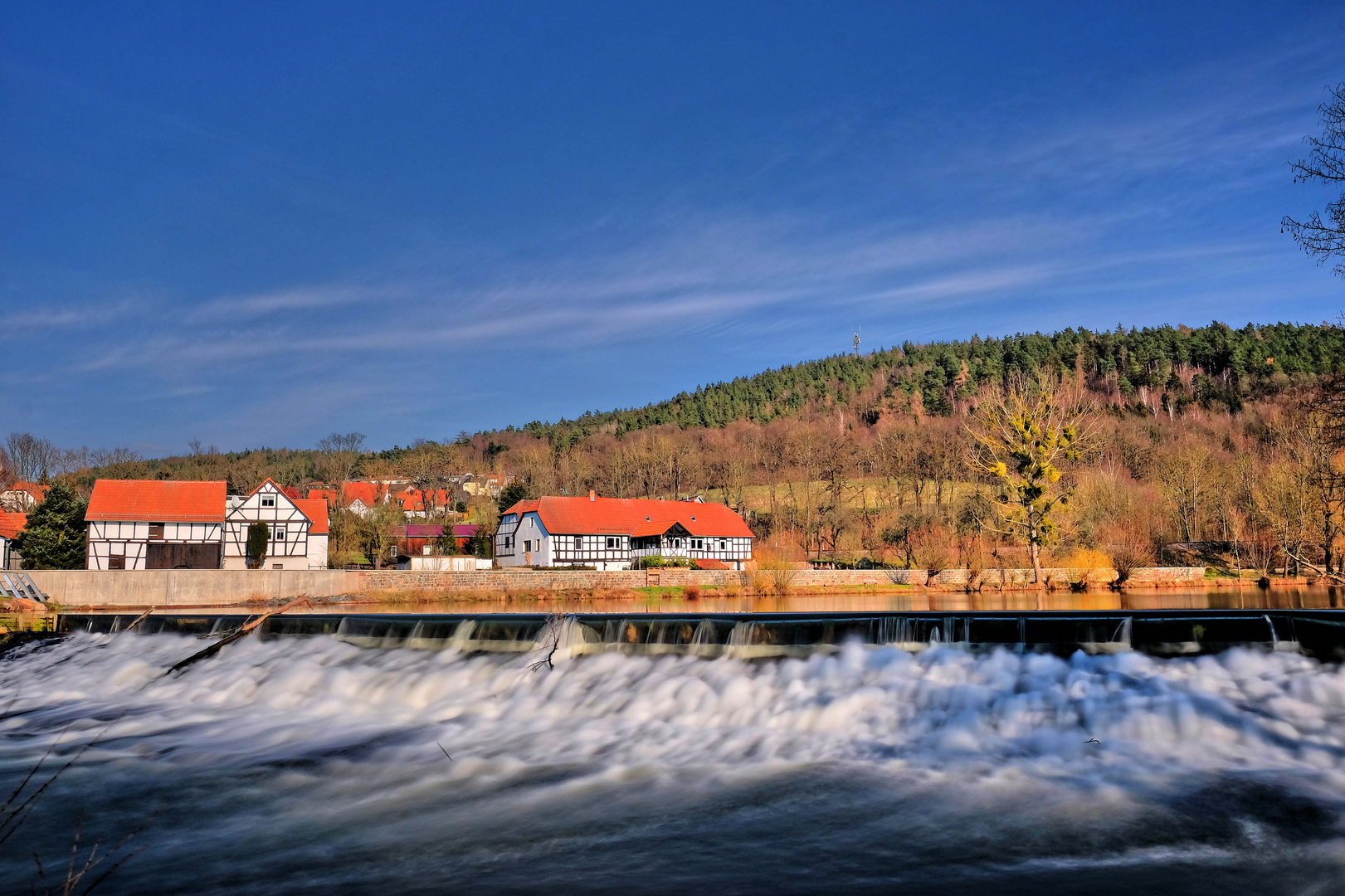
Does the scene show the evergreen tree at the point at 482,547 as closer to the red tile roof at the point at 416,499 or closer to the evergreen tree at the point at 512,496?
the evergreen tree at the point at 512,496

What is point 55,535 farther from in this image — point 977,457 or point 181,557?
point 977,457

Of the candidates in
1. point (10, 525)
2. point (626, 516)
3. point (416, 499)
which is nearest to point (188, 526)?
point (10, 525)

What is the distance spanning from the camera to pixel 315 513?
2159 inches

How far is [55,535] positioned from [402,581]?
2026 cm

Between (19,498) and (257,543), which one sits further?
(19,498)

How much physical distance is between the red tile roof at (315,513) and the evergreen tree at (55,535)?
10.9 metres

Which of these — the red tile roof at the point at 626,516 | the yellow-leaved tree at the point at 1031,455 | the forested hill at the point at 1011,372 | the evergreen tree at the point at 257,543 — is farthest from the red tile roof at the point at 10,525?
the forested hill at the point at 1011,372

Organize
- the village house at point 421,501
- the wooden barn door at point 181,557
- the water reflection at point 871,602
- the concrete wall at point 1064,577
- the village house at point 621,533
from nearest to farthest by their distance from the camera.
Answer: the water reflection at point 871,602, the concrete wall at point 1064,577, the wooden barn door at point 181,557, the village house at point 621,533, the village house at point 421,501

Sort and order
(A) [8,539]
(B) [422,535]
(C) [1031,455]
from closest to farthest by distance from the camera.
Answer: (C) [1031,455], (A) [8,539], (B) [422,535]

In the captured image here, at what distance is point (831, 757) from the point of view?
7645 millimetres

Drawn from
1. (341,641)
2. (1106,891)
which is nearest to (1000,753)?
(1106,891)

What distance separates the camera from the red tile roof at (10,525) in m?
46.8

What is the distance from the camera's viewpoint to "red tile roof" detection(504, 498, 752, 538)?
54.2 metres

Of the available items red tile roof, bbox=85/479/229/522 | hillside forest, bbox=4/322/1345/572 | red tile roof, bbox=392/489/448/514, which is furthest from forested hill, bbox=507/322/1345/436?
red tile roof, bbox=85/479/229/522
